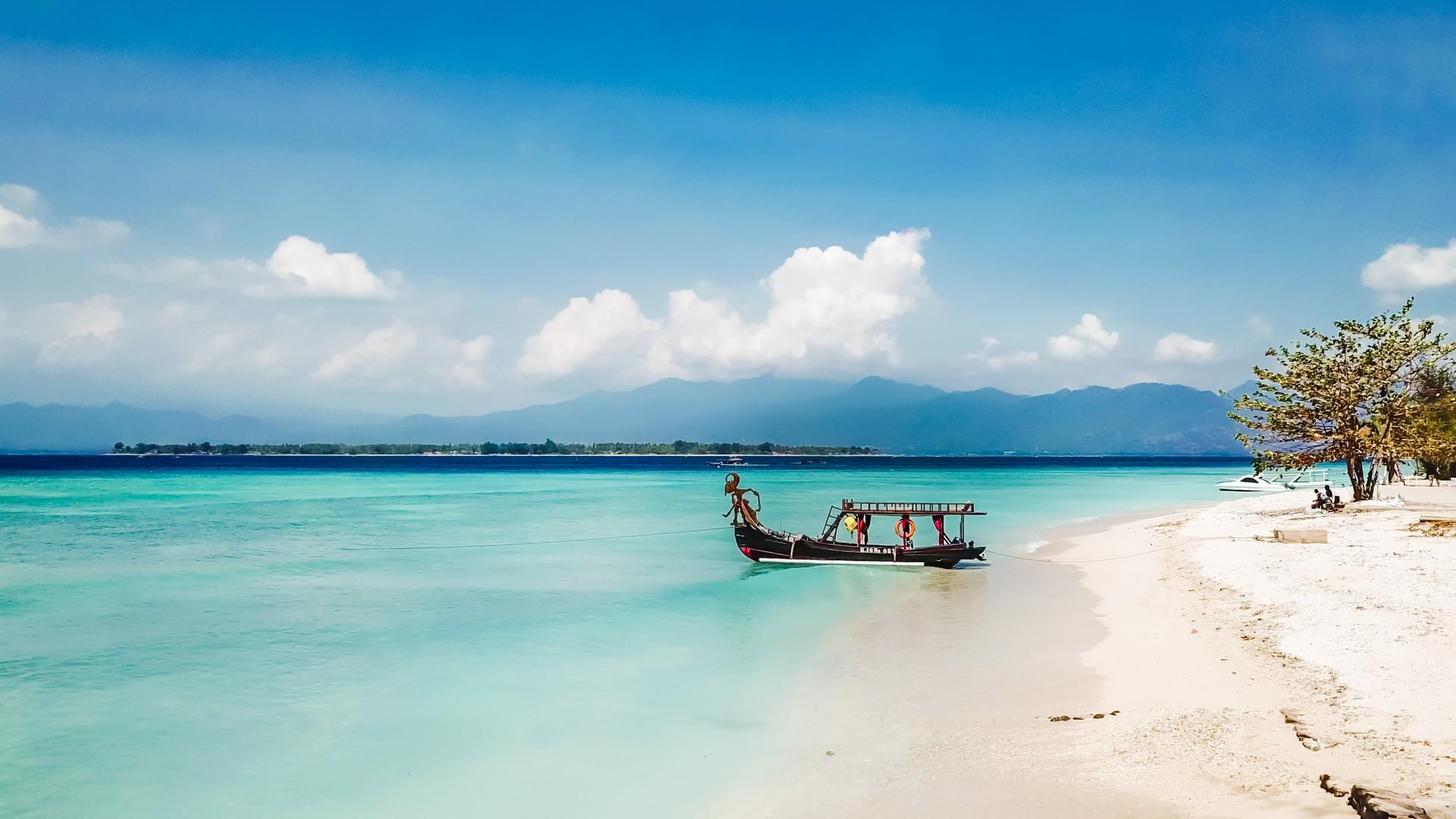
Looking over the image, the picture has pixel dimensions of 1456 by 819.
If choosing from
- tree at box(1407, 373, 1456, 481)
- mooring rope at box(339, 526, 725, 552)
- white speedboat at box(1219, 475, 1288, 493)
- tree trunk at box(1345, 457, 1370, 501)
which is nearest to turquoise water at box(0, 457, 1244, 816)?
mooring rope at box(339, 526, 725, 552)

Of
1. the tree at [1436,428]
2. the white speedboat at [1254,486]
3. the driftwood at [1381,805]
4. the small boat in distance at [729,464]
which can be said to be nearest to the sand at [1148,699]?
the driftwood at [1381,805]

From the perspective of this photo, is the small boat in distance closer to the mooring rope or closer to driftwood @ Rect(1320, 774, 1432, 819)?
the mooring rope

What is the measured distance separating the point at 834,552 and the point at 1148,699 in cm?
1434

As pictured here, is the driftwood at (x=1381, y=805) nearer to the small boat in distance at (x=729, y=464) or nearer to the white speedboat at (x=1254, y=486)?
the white speedboat at (x=1254, y=486)

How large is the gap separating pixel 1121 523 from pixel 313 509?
150 feet

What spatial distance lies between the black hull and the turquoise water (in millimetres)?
474

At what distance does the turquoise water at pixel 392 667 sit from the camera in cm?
981

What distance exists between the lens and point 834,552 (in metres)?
24.8

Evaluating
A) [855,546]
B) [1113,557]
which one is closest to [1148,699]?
[855,546]

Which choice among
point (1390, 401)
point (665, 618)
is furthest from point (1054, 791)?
point (1390, 401)

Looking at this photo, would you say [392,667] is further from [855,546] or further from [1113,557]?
[1113,557]

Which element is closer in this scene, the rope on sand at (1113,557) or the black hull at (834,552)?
the black hull at (834,552)

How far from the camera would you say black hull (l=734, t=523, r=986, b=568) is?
23.6 metres

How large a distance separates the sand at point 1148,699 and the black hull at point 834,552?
3820 millimetres
